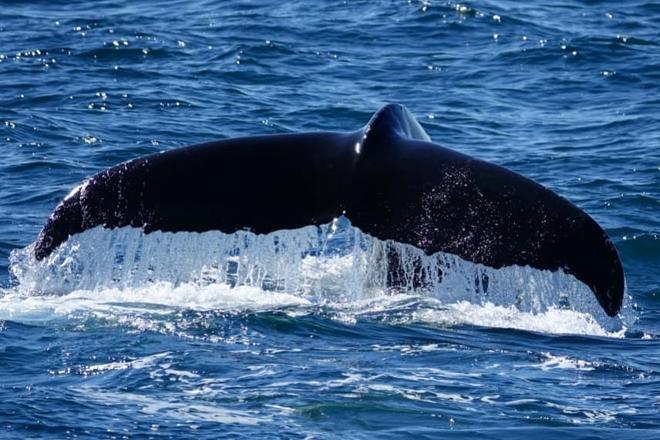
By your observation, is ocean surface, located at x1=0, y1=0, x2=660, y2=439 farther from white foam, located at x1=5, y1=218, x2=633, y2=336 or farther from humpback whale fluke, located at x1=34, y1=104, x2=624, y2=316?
humpback whale fluke, located at x1=34, y1=104, x2=624, y2=316

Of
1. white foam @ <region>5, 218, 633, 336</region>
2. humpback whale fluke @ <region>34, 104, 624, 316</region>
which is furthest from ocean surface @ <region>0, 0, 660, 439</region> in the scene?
humpback whale fluke @ <region>34, 104, 624, 316</region>

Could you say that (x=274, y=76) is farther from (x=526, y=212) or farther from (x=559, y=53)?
(x=526, y=212)

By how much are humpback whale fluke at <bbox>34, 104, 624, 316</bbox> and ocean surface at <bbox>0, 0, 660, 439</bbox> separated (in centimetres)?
14

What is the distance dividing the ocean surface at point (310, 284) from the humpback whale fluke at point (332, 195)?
136mm

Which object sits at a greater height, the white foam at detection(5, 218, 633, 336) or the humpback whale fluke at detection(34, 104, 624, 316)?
the humpback whale fluke at detection(34, 104, 624, 316)

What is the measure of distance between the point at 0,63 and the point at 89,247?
12438 mm

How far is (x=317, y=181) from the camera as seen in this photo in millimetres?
8773

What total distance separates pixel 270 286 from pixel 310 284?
1.14 feet

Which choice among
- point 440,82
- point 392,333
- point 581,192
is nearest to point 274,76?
point 440,82

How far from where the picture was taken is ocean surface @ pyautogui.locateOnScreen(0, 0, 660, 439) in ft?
25.8

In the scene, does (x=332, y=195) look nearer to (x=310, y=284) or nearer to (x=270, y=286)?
(x=270, y=286)

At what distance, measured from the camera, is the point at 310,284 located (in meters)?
10.9

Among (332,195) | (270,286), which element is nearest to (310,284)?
(270,286)

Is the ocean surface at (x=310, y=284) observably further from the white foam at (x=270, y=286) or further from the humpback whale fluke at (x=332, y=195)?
the humpback whale fluke at (x=332, y=195)
